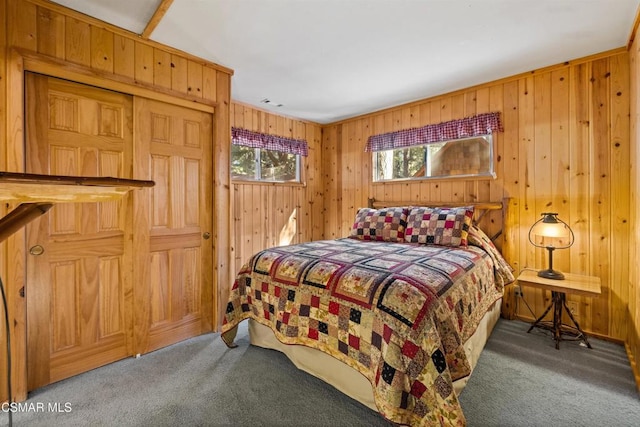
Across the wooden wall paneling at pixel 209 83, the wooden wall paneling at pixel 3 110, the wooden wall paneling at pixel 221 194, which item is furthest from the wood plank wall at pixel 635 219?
the wooden wall paneling at pixel 3 110

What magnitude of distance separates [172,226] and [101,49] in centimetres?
137

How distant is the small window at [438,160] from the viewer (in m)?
3.23

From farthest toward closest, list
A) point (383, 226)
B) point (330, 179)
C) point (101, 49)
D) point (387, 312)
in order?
1. point (330, 179)
2. point (383, 226)
3. point (101, 49)
4. point (387, 312)

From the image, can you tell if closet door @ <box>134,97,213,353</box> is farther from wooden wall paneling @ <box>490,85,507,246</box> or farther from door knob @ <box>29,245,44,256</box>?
wooden wall paneling @ <box>490,85,507,246</box>

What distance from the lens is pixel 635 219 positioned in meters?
2.12

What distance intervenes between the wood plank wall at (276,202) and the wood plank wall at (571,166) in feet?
6.28

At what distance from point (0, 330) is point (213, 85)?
230 centimetres

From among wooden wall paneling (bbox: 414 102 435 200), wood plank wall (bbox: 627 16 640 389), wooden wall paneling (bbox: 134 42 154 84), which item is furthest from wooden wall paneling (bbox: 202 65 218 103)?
wood plank wall (bbox: 627 16 640 389)

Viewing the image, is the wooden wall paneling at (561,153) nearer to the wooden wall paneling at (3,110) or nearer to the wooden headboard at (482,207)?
the wooden headboard at (482,207)

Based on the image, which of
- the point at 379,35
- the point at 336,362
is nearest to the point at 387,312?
the point at 336,362

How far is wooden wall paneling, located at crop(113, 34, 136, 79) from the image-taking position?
7.06 ft

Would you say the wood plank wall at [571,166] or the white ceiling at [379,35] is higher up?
the white ceiling at [379,35]

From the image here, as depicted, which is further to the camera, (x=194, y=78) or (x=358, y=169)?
(x=358, y=169)

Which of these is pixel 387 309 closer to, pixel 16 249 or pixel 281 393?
pixel 281 393
